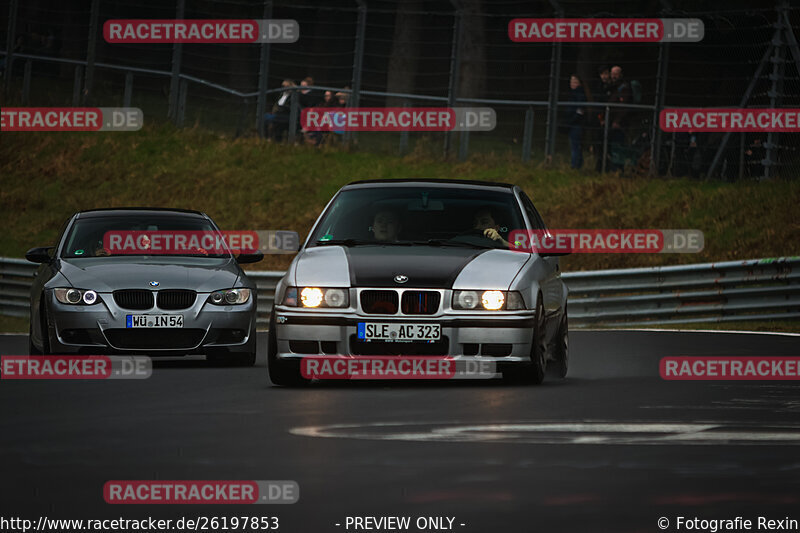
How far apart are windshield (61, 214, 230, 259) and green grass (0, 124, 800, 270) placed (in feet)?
35.3

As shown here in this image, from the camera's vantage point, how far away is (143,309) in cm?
1484

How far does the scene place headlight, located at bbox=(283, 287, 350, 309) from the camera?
41.0ft

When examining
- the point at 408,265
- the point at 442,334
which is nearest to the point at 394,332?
the point at 442,334

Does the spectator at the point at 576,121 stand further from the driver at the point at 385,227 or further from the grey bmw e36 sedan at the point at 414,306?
the grey bmw e36 sedan at the point at 414,306

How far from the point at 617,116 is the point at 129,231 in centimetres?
1416

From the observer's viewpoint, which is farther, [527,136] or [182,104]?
[182,104]

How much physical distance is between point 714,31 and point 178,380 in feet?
55.2

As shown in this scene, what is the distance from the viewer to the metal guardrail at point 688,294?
21.5 metres

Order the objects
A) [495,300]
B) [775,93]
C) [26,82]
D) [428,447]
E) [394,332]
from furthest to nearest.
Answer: [26,82], [775,93], [495,300], [394,332], [428,447]

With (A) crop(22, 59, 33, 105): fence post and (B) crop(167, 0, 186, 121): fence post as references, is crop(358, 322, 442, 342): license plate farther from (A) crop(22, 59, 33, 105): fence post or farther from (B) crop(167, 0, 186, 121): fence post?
(A) crop(22, 59, 33, 105): fence post

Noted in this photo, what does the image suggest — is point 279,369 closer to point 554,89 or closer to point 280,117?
point 554,89

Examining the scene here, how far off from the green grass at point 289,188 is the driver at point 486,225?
1212cm

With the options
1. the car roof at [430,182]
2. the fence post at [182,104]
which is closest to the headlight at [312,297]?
the car roof at [430,182]

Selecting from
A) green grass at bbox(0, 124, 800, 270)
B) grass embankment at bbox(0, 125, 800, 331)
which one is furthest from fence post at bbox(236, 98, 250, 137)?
grass embankment at bbox(0, 125, 800, 331)
